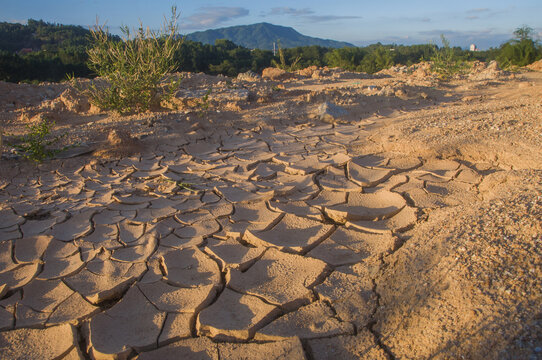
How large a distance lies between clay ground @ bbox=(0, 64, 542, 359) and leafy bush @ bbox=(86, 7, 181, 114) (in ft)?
3.11

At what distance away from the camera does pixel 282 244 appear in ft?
6.84

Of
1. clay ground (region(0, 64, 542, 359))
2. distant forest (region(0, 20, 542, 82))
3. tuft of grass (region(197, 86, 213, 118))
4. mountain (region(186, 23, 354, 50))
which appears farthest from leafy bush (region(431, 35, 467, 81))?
mountain (region(186, 23, 354, 50))

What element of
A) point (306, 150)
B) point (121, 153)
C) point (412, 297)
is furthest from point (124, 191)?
point (412, 297)

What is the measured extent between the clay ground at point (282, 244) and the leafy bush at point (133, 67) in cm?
95

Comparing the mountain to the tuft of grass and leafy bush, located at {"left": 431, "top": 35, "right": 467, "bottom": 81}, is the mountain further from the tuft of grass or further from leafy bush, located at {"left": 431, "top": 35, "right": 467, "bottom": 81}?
the tuft of grass

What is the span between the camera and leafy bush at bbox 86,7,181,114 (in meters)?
4.80

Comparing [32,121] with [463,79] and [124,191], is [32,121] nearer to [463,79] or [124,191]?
[124,191]

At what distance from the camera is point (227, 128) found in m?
4.67

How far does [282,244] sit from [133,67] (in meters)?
3.78

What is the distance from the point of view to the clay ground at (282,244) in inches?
A: 55.1

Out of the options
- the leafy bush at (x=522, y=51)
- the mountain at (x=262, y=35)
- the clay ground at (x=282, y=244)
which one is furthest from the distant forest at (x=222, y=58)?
the mountain at (x=262, y=35)

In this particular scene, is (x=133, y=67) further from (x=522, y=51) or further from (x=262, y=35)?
(x=262, y=35)

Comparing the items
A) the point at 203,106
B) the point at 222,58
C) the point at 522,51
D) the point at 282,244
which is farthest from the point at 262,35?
the point at 282,244

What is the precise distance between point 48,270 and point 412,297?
73.9 inches
